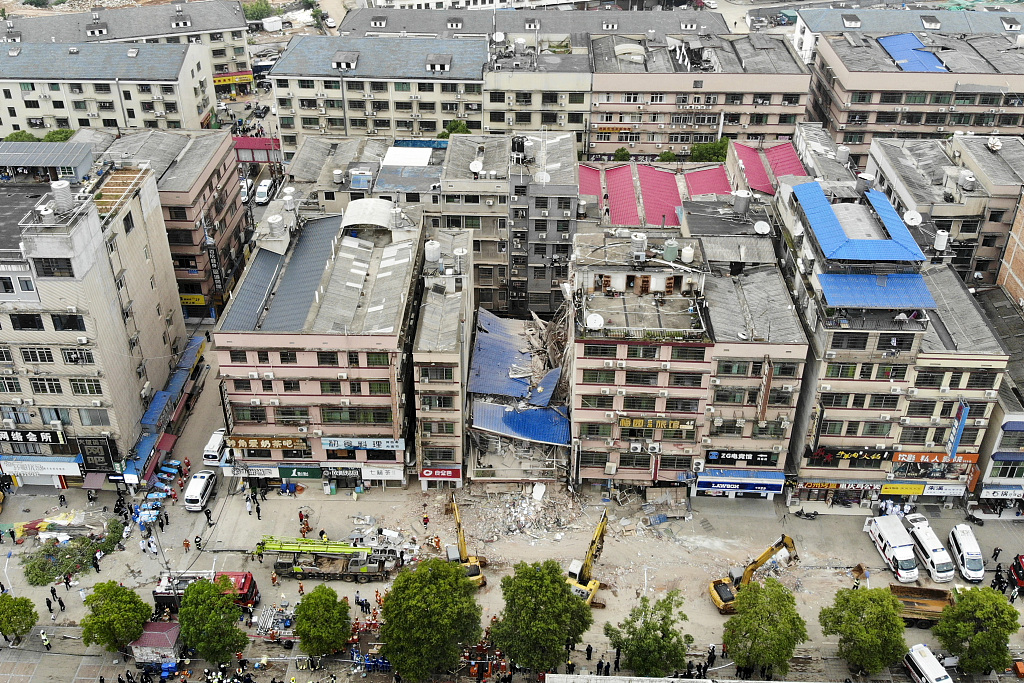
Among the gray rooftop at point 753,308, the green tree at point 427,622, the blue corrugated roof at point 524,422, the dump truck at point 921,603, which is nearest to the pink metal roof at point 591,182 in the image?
the gray rooftop at point 753,308

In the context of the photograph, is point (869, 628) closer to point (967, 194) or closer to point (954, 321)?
point (954, 321)

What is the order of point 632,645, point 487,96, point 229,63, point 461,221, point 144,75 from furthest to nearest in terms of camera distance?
1. point 229,63
2. point 144,75
3. point 487,96
4. point 461,221
5. point 632,645

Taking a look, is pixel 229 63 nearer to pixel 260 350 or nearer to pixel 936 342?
pixel 260 350

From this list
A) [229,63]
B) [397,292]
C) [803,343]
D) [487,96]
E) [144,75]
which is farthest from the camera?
[229,63]

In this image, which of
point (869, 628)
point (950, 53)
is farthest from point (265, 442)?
point (950, 53)

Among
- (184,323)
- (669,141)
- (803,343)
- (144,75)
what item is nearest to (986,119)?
(669,141)

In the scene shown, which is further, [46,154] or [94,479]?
[46,154]
